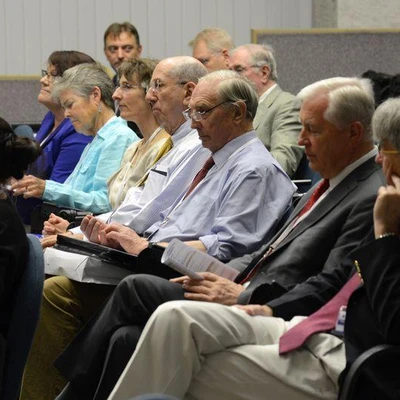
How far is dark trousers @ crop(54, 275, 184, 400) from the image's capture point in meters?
3.04

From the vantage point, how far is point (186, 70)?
13.9 ft

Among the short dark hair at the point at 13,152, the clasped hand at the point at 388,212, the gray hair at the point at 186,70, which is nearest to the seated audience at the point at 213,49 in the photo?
the gray hair at the point at 186,70

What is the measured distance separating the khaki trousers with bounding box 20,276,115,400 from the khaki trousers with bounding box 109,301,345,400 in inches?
37.3

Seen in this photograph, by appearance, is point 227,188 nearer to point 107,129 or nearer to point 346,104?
point 346,104

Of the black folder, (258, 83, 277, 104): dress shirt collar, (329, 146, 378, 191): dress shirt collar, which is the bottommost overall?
the black folder

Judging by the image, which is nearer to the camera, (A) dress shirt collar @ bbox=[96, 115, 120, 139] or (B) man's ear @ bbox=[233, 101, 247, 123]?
(B) man's ear @ bbox=[233, 101, 247, 123]

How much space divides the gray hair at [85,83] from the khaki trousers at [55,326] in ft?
5.03

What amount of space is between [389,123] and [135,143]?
6.75 feet

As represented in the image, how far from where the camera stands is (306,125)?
10.3ft

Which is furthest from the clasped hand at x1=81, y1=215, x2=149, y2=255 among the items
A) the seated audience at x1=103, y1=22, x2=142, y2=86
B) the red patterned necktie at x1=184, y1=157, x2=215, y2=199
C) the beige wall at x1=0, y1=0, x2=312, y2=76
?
the beige wall at x1=0, y1=0, x2=312, y2=76

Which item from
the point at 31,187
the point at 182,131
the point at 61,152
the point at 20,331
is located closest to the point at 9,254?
the point at 20,331

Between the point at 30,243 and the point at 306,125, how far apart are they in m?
0.86

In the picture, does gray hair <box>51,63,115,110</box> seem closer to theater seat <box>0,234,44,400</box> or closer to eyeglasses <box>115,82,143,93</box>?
eyeglasses <box>115,82,143,93</box>

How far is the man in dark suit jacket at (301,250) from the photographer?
9.86ft
